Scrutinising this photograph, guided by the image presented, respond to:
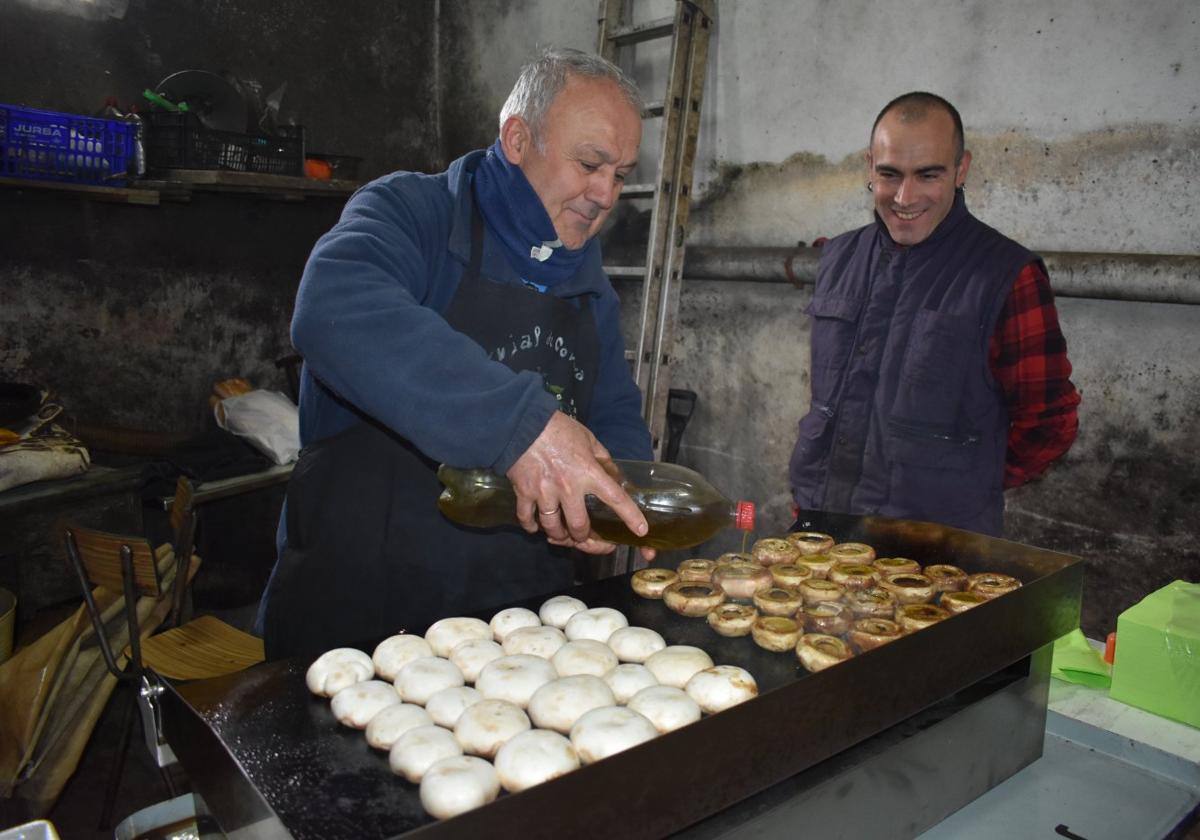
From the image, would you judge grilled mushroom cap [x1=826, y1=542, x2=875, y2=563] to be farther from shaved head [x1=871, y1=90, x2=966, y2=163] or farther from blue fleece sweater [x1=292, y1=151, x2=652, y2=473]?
shaved head [x1=871, y1=90, x2=966, y2=163]

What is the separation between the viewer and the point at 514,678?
1.30m

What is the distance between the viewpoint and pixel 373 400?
51.9 inches

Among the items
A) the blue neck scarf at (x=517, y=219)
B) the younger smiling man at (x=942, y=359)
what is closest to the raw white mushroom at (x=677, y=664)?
the blue neck scarf at (x=517, y=219)

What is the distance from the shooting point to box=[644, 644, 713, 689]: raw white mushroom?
1.36m

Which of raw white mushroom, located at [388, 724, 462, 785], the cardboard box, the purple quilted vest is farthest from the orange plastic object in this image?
the cardboard box

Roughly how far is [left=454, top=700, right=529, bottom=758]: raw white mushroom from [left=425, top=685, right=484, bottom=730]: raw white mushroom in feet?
0.05

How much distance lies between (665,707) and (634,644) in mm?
218

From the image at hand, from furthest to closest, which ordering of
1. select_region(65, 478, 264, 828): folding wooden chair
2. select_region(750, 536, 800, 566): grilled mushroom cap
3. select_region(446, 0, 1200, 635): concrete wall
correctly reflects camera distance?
select_region(446, 0, 1200, 635): concrete wall, select_region(65, 478, 264, 828): folding wooden chair, select_region(750, 536, 800, 566): grilled mushroom cap

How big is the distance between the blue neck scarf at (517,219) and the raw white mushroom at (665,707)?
38.6 inches

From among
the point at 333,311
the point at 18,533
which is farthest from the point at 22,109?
the point at 333,311

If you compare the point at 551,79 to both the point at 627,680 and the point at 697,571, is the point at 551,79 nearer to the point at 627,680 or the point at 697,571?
the point at 697,571

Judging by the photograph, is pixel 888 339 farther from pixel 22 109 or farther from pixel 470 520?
pixel 22 109

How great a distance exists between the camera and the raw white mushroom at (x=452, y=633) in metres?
1.42

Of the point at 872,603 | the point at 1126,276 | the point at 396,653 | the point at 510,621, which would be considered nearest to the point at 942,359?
the point at 1126,276
